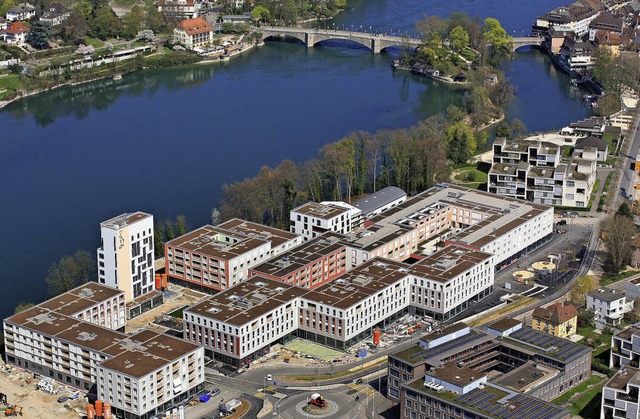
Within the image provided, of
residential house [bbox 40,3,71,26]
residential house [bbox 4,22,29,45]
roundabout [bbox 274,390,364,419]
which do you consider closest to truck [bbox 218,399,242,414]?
roundabout [bbox 274,390,364,419]

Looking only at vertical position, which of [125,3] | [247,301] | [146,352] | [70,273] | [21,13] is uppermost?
[21,13]

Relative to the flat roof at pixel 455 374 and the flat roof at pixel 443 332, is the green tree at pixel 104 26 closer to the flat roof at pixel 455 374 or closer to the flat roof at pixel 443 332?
the flat roof at pixel 443 332

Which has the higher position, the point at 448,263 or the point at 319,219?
the point at 319,219

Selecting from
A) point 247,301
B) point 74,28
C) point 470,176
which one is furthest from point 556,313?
point 74,28

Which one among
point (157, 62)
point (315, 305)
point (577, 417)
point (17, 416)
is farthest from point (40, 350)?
point (157, 62)

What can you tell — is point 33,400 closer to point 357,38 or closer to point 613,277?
point 613,277

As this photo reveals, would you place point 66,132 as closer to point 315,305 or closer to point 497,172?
point 497,172
